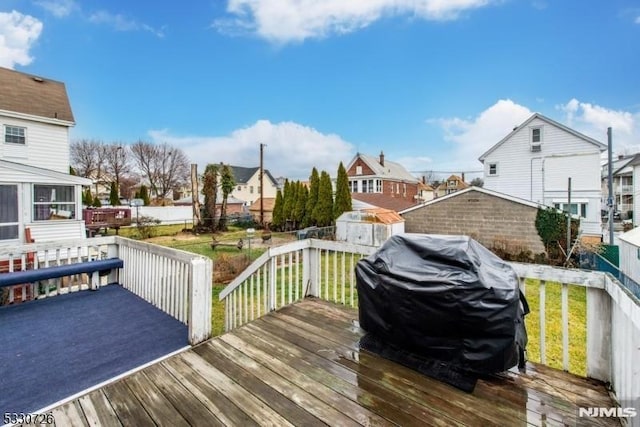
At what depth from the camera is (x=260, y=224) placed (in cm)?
2236

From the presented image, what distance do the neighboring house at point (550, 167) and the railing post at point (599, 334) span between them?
16.5 m

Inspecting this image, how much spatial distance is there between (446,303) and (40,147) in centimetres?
1553

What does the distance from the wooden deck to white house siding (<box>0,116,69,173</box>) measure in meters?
13.6

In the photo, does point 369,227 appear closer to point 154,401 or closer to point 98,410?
point 154,401

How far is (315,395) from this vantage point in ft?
6.26

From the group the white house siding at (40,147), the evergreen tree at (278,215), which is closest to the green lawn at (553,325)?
the white house siding at (40,147)

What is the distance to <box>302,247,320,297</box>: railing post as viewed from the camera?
11.9ft

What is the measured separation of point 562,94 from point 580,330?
14761mm

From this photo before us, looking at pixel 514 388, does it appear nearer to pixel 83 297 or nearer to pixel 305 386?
pixel 305 386

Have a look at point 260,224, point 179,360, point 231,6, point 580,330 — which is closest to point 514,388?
point 179,360

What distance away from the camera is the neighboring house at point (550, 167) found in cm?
1534

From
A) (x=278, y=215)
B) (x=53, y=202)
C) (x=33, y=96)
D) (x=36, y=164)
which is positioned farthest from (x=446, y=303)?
(x=278, y=215)

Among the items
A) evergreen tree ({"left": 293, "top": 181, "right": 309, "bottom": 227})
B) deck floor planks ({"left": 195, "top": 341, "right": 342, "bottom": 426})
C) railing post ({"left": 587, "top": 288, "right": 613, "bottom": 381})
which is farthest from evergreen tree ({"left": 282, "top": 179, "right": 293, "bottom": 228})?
railing post ({"left": 587, "top": 288, "right": 613, "bottom": 381})

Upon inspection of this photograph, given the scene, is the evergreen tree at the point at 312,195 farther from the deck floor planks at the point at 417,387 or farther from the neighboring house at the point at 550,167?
the deck floor planks at the point at 417,387
